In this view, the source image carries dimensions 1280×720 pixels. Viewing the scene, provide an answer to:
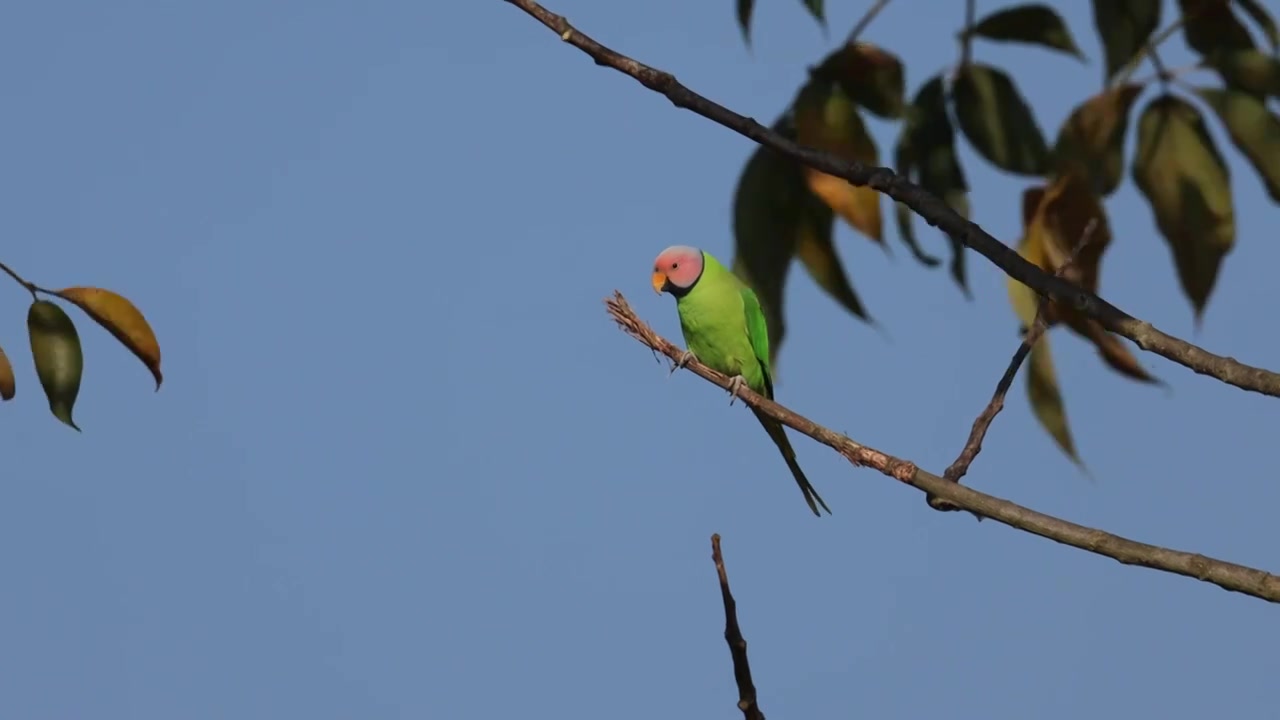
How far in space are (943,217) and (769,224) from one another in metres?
0.27

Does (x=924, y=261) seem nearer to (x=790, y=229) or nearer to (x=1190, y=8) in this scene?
(x=790, y=229)

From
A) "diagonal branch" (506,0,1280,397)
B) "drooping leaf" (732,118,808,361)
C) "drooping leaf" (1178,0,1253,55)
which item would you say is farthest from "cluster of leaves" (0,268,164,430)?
"drooping leaf" (1178,0,1253,55)

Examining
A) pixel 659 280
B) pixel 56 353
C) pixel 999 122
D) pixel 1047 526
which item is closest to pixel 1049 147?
pixel 999 122

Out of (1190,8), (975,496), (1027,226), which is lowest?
(975,496)

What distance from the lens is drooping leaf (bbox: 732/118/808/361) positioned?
1300mm

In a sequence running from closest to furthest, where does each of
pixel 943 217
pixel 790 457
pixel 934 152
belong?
1. pixel 934 152
2. pixel 943 217
3. pixel 790 457

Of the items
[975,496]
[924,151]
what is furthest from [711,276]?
[924,151]

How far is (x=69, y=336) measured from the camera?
83.0 inches

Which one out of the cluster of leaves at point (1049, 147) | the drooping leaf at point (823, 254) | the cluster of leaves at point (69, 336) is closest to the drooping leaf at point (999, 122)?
the cluster of leaves at point (1049, 147)

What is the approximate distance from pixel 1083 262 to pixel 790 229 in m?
0.29

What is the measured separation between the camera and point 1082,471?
50.6 inches

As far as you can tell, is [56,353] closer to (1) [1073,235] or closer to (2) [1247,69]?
(1) [1073,235]

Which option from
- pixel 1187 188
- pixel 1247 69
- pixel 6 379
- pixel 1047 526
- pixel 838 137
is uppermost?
pixel 1247 69

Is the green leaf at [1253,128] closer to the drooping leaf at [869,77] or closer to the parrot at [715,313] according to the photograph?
the drooping leaf at [869,77]
